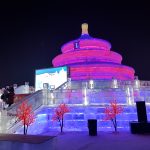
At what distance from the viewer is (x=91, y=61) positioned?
35.8 m

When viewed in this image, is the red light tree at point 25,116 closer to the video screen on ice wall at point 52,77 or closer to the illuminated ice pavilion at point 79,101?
the illuminated ice pavilion at point 79,101

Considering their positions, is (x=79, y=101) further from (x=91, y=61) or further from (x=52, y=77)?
(x=91, y=61)

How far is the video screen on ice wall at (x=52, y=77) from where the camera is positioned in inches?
1277

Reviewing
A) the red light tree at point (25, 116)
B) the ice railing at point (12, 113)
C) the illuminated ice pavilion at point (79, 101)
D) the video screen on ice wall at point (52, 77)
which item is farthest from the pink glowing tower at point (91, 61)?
the red light tree at point (25, 116)

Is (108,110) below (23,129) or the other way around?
the other way around

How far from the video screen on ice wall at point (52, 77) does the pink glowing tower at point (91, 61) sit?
1.86 metres

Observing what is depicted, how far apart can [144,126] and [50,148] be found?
957cm

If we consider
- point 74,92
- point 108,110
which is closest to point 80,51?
point 74,92

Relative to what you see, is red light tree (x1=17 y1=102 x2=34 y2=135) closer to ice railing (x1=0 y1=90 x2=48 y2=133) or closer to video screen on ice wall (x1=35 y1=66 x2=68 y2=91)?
ice railing (x1=0 y1=90 x2=48 y2=133)

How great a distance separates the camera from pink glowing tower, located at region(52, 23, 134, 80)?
34.2 m

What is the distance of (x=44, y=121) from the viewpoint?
19.5 m

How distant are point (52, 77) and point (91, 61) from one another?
7.00 meters

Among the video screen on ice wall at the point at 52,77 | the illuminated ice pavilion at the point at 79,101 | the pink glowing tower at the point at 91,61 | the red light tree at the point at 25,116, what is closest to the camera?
the red light tree at the point at 25,116

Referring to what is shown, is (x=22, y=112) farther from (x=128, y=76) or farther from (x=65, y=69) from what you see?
(x=128, y=76)
